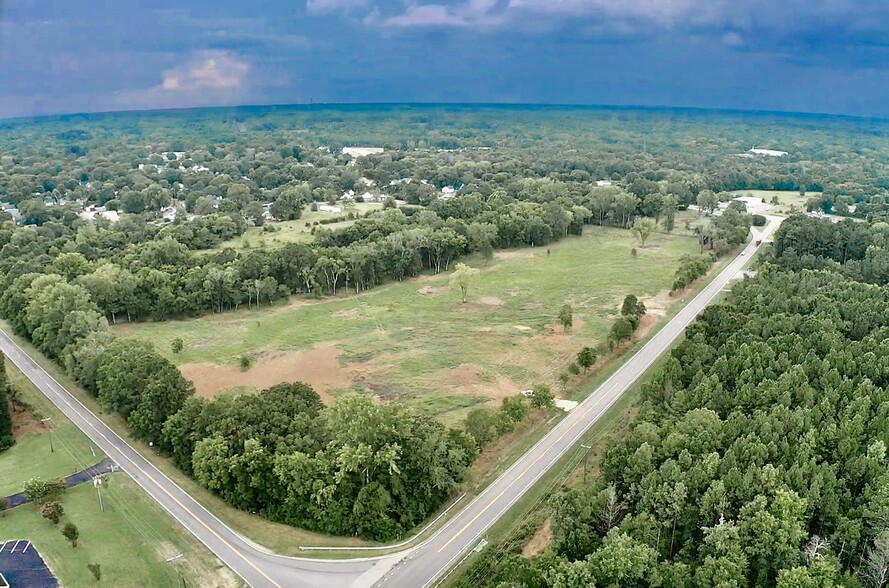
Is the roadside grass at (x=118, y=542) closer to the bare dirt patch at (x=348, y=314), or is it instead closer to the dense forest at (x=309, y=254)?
the dense forest at (x=309, y=254)

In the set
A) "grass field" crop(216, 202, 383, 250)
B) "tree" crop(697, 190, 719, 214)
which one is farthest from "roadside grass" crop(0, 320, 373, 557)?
"tree" crop(697, 190, 719, 214)

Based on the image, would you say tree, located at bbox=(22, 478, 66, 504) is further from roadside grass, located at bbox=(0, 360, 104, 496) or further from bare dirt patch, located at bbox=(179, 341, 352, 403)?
bare dirt patch, located at bbox=(179, 341, 352, 403)

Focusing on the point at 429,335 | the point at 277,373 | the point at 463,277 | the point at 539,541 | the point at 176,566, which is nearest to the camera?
the point at 176,566

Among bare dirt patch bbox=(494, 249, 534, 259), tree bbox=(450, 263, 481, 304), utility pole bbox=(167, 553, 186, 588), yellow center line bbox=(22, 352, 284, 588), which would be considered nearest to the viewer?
utility pole bbox=(167, 553, 186, 588)

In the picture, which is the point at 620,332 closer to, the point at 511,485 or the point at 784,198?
the point at 511,485

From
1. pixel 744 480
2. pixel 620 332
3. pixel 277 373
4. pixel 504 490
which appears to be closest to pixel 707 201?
pixel 620 332

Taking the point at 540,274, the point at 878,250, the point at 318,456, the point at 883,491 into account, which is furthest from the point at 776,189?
the point at 318,456

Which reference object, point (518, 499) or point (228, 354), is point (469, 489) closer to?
point (518, 499)
